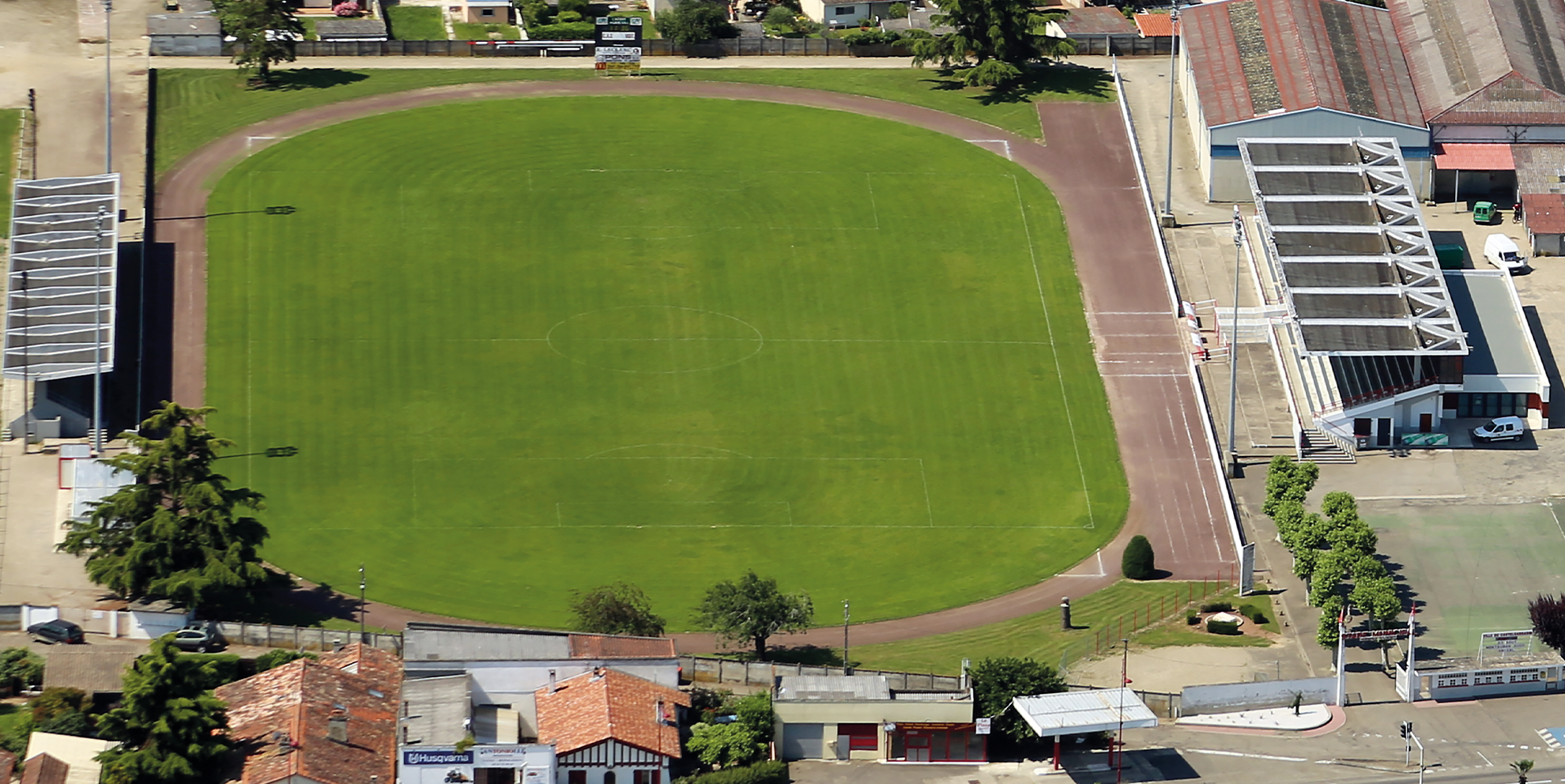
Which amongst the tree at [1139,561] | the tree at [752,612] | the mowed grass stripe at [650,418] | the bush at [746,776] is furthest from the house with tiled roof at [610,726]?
the tree at [1139,561]

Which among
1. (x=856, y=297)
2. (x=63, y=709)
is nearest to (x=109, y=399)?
(x=63, y=709)

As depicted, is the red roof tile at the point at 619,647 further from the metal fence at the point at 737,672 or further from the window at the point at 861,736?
the window at the point at 861,736

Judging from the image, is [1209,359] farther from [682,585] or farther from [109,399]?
[109,399]

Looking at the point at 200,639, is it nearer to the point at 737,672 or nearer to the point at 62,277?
the point at 737,672

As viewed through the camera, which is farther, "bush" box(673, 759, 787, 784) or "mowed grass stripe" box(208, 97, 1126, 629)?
"mowed grass stripe" box(208, 97, 1126, 629)

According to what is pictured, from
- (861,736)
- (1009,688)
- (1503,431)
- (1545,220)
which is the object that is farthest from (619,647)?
(1545,220)

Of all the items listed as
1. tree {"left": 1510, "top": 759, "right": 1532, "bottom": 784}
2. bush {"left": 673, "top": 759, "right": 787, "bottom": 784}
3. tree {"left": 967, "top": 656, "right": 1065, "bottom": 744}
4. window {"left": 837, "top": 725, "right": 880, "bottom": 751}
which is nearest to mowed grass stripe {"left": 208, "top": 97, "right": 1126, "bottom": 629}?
tree {"left": 967, "top": 656, "right": 1065, "bottom": 744}

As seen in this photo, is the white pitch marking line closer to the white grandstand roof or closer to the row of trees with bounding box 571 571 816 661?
the row of trees with bounding box 571 571 816 661

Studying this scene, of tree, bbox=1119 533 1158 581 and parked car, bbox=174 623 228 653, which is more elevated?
tree, bbox=1119 533 1158 581
